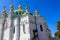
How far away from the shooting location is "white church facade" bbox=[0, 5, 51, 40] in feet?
81.8

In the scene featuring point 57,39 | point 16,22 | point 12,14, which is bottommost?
point 57,39

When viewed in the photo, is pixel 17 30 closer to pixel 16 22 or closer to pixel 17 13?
pixel 16 22

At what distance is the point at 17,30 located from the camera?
26.6m

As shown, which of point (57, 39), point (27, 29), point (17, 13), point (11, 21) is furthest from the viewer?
point (17, 13)

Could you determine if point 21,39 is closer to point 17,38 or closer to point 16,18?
point 17,38

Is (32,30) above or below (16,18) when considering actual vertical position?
below

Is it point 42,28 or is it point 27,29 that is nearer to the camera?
point 27,29

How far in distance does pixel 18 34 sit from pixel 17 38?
0.82 meters

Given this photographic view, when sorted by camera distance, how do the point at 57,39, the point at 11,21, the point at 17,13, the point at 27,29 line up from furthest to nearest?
the point at 17,13
the point at 11,21
the point at 57,39
the point at 27,29

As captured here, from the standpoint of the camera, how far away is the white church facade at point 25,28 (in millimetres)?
24922

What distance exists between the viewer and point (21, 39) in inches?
996

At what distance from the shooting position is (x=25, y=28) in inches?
998

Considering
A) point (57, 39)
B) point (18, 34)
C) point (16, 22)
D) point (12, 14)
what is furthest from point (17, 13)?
point (57, 39)

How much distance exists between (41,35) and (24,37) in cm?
352
